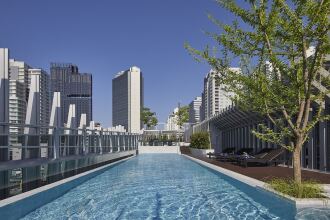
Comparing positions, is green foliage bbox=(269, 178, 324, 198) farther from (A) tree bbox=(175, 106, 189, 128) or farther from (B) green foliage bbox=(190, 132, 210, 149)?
(A) tree bbox=(175, 106, 189, 128)

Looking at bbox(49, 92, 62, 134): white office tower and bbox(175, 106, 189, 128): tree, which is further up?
bbox(175, 106, 189, 128): tree

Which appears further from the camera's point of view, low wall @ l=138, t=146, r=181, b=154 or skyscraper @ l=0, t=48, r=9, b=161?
low wall @ l=138, t=146, r=181, b=154

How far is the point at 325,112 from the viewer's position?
1334cm

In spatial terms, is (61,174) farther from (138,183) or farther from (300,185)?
(300,185)

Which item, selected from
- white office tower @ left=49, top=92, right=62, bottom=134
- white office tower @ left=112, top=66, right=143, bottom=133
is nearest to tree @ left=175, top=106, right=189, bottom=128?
white office tower @ left=49, top=92, right=62, bottom=134

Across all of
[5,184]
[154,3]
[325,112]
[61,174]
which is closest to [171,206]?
[5,184]

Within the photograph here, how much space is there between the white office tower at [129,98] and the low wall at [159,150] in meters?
126

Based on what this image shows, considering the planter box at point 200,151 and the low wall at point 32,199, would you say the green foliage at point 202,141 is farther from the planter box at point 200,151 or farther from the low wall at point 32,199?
the low wall at point 32,199

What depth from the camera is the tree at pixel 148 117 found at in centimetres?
7569

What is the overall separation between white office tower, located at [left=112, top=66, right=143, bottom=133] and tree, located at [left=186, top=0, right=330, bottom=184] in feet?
521

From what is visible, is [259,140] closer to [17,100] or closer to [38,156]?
[17,100]

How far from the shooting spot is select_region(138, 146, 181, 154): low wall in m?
40.3

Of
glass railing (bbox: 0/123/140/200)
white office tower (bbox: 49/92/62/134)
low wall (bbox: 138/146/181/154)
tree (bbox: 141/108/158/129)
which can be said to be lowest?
low wall (bbox: 138/146/181/154)

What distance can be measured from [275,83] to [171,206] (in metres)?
3.77
